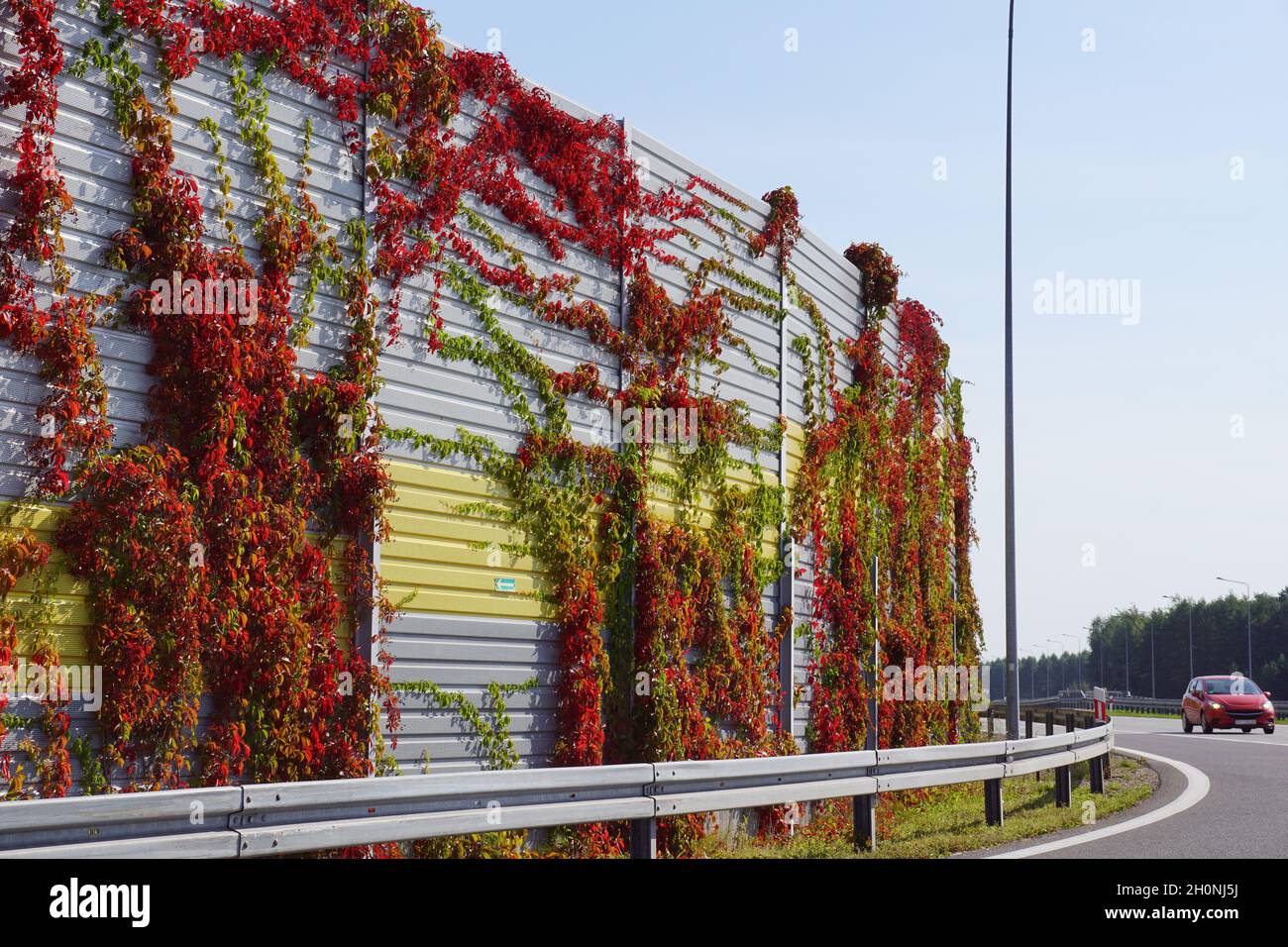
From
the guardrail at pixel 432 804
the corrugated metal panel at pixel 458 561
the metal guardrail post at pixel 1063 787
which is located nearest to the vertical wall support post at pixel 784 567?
the metal guardrail post at pixel 1063 787

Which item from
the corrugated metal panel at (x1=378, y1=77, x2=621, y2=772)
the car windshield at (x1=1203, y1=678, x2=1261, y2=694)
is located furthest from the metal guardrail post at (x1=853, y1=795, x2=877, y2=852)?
the car windshield at (x1=1203, y1=678, x2=1261, y2=694)

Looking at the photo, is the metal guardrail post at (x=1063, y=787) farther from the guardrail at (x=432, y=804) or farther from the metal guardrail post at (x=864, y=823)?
the metal guardrail post at (x=864, y=823)

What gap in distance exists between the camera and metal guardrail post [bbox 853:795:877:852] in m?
10.6

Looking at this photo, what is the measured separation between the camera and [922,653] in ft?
66.8

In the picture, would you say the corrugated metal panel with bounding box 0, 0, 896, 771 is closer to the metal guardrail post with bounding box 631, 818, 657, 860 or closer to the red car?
the metal guardrail post with bounding box 631, 818, 657, 860

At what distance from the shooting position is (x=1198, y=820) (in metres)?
12.7

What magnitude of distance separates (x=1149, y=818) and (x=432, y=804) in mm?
8318

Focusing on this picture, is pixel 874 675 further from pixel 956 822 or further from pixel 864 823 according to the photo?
pixel 864 823

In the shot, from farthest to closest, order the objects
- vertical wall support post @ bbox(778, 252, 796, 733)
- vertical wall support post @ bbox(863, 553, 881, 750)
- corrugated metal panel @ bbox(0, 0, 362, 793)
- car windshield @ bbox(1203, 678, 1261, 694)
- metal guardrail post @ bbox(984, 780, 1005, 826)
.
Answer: car windshield @ bbox(1203, 678, 1261, 694) < vertical wall support post @ bbox(863, 553, 881, 750) < vertical wall support post @ bbox(778, 252, 796, 733) < metal guardrail post @ bbox(984, 780, 1005, 826) < corrugated metal panel @ bbox(0, 0, 362, 793)

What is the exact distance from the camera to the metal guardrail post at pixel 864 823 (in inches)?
418

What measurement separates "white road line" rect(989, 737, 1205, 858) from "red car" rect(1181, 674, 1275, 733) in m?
15.0

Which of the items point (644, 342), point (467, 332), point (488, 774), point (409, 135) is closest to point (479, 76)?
point (409, 135)

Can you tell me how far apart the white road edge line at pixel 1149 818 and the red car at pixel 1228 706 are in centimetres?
1497
